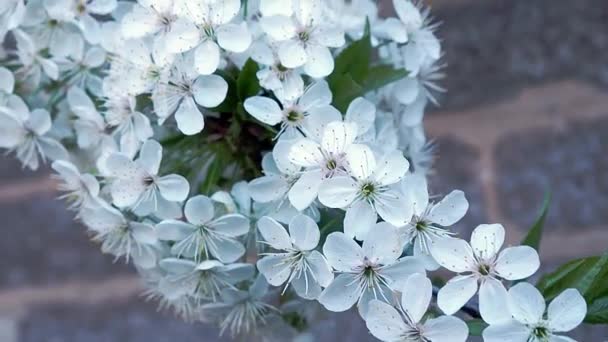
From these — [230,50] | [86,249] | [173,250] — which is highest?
[230,50]

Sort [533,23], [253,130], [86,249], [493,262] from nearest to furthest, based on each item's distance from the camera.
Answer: [493,262]
[253,130]
[533,23]
[86,249]

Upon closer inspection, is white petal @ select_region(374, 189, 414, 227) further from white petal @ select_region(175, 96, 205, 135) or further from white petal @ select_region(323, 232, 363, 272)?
white petal @ select_region(175, 96, 205, 135)

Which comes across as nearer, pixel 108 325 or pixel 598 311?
pixel 598 311

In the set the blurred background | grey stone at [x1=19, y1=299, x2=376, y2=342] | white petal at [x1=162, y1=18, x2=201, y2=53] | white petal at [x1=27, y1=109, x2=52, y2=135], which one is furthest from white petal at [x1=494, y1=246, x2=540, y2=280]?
grey stone at [x1=19, y1=299, x2=376, y2=342]

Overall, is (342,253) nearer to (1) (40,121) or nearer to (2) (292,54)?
(2) (292,54)

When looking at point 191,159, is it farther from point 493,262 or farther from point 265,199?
point 493,262

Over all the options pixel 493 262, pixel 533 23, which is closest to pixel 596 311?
pixel 493 262

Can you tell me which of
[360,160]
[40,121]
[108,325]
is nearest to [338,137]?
[360,160]
